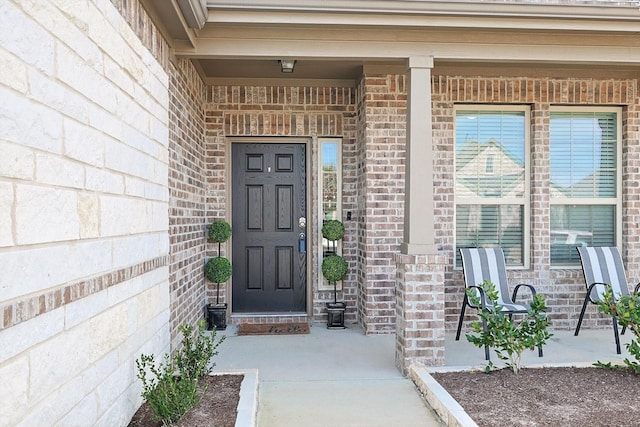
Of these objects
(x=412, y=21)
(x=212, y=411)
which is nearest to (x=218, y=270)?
(x=212, y=411)

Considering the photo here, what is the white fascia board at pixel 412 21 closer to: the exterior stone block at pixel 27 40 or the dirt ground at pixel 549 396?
the exterior stone block at pixel 27 40

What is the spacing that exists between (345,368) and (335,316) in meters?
1.29

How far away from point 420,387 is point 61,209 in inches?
103

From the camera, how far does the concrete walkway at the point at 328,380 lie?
10.0ft

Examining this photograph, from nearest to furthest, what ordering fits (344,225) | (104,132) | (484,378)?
(104,132)
(484,378)
(344,225)

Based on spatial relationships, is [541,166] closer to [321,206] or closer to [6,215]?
[321,206]

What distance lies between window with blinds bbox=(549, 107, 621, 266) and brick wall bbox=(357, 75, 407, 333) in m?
1.75

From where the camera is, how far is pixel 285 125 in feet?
17.9

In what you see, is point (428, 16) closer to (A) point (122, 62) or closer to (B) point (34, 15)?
(A) point (122, 62)

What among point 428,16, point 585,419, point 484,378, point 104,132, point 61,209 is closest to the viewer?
point 61,209

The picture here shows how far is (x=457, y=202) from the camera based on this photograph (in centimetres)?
527

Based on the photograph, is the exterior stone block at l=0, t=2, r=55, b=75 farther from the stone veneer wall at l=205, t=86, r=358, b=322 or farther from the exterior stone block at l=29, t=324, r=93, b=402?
the stone veneer wall at l=205, t=86, r=358, b=322

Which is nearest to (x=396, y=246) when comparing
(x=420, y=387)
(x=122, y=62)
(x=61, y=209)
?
(x=420, y=387)

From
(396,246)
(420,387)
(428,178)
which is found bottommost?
(420,387)
